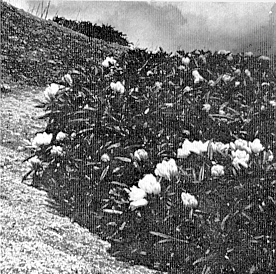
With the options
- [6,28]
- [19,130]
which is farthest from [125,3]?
[6,28]

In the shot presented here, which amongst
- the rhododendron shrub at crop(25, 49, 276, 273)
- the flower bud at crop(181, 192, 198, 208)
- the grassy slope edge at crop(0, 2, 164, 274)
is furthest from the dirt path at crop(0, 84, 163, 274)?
the flower bud at crop(181, 192, 198, 208)

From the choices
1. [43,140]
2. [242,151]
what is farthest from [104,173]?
[242,151]

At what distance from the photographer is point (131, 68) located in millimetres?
4785

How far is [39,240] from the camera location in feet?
11.0

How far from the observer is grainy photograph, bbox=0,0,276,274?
301 cm

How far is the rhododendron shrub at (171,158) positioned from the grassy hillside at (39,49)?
3.17 m

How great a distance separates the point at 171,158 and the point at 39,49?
5598mm

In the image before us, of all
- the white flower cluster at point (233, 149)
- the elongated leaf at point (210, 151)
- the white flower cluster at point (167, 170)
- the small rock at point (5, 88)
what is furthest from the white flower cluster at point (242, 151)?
the small rock at point (5, 88)

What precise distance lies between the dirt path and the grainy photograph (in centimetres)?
1

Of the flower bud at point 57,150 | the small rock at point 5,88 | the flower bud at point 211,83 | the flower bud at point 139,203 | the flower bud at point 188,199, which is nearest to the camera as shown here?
the flower bud at point 188,199

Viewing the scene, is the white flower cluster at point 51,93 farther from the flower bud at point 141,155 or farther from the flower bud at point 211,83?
the flower bud at point 211,83

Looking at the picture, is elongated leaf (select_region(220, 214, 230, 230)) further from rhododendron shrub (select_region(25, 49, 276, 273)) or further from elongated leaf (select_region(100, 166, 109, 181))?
elongated leaf (select_region(100, 166, 109, 181))

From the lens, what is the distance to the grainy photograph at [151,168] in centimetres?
301

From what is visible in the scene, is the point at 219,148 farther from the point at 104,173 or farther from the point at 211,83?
the point at 211,83
